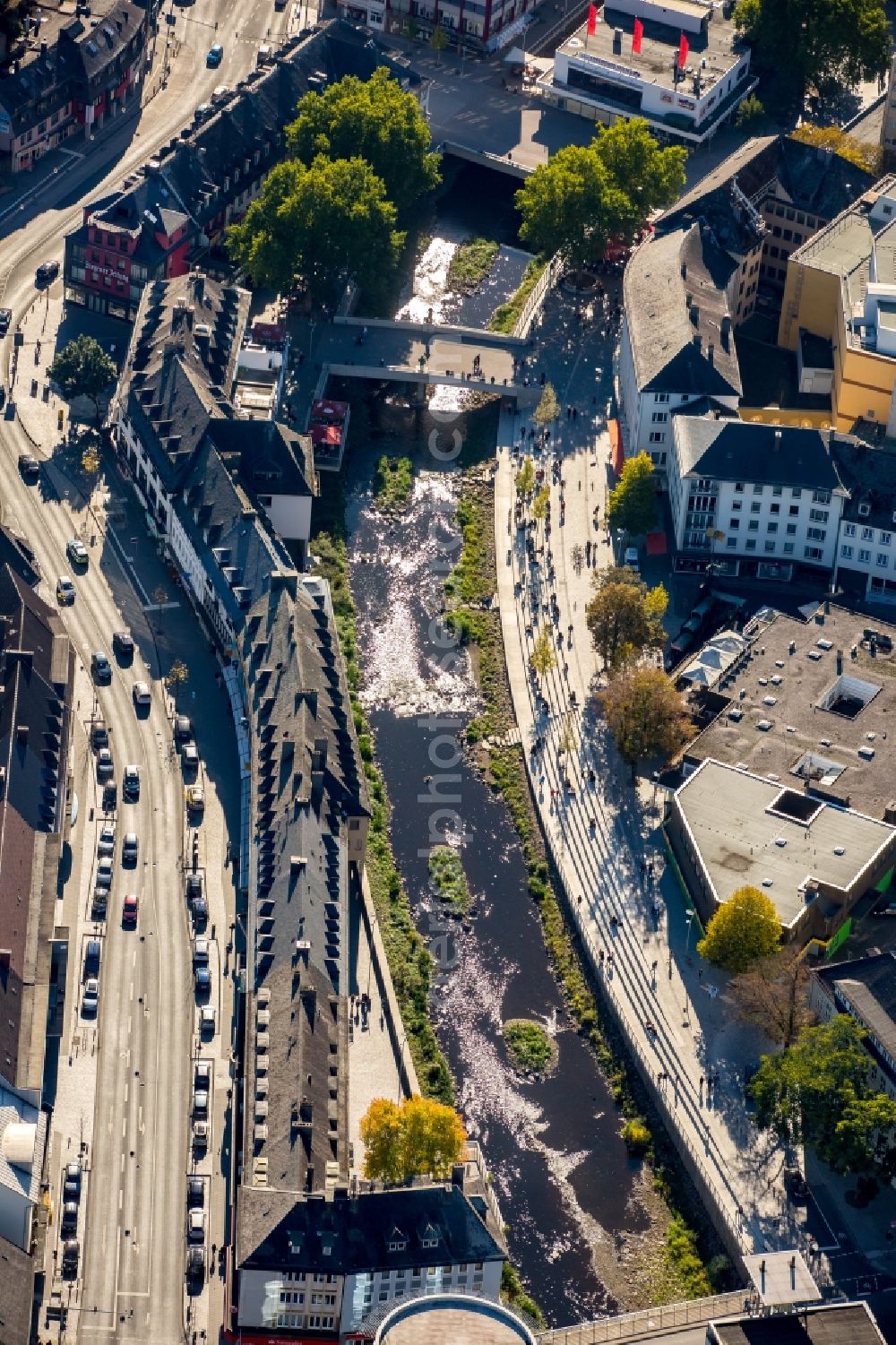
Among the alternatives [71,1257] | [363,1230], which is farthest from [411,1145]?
[71,1257]

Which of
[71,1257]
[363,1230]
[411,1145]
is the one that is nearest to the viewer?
[363,1230]

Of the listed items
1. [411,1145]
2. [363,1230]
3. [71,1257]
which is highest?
[71,1257]

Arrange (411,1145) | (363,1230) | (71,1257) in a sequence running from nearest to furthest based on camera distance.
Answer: (363,1230) < (411,1145) < (71,1257)

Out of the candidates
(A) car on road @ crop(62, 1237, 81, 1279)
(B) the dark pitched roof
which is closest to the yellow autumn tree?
(B) the dark pitched roof

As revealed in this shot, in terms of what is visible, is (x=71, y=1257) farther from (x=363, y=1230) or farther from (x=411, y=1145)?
(x=411, y=1145)

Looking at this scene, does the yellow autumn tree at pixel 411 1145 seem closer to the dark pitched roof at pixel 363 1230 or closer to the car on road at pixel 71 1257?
the dark pitched roof at pixel 363 1230

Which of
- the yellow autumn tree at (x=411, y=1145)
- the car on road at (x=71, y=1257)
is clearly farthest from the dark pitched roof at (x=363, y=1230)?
the car on road at (x=71, y=1257)

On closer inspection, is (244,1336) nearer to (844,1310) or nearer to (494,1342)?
(494,1342)
